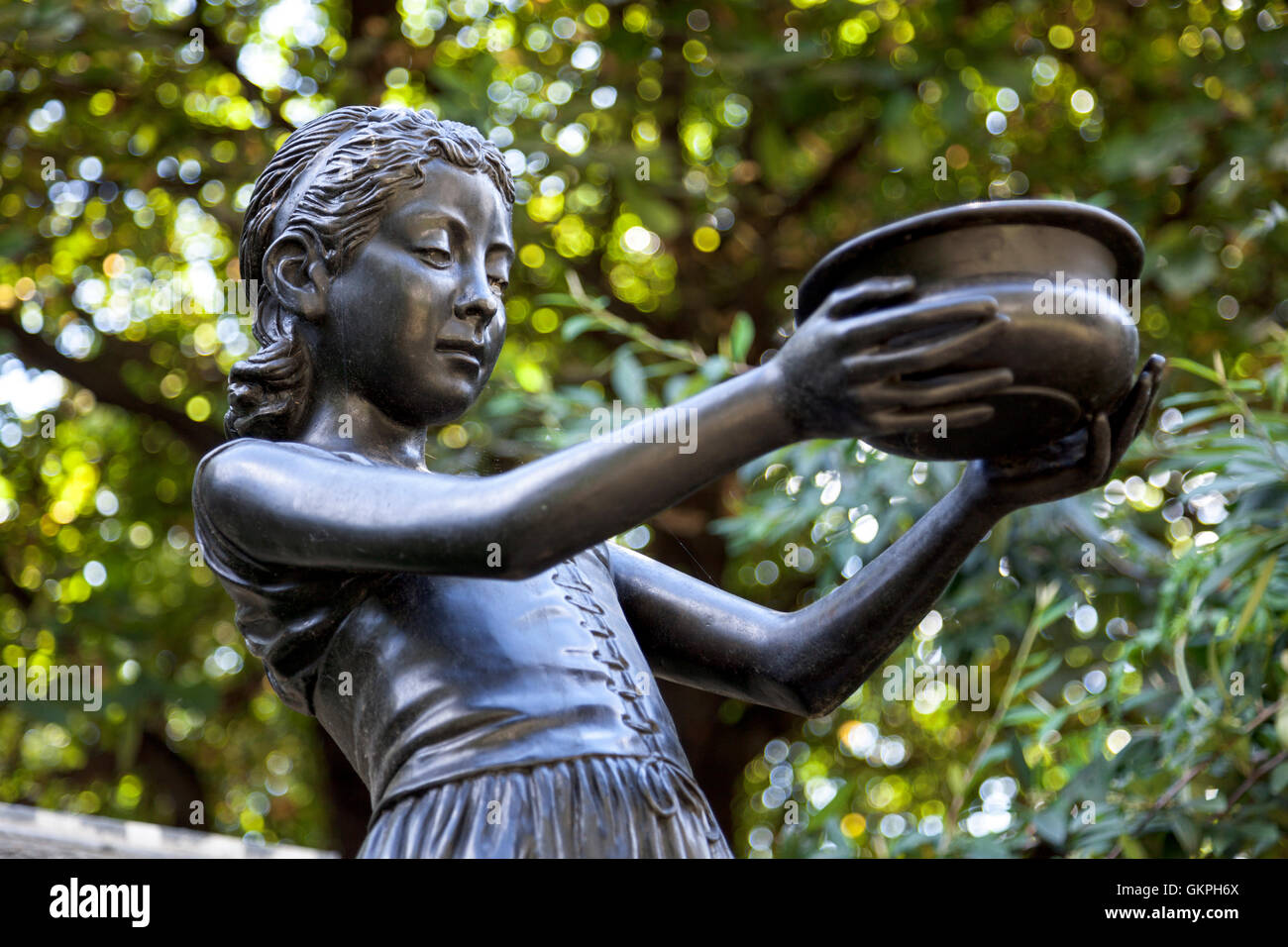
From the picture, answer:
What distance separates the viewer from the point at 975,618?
552 centimetres

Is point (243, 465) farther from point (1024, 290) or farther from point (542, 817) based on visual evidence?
point (1024, 290)

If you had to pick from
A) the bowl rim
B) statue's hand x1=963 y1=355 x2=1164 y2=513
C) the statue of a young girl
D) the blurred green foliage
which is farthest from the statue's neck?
the blurred green foliage

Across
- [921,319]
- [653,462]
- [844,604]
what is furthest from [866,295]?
[844,604]

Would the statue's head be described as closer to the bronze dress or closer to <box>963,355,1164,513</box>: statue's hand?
the bronze dress

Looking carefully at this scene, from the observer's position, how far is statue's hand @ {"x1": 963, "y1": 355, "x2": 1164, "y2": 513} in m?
2.19

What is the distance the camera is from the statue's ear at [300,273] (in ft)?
8.33

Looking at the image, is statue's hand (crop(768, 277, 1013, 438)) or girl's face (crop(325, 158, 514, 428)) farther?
girl's face (crop(325, 158, 514, 428))

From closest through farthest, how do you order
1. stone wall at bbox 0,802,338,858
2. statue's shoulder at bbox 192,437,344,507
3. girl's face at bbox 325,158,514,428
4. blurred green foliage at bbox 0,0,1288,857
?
statue's shoulder at bbox 192,437,344,507
girl's face at bbox 325,158,514,428
stone wall at bbox 0,802,338,858
blurred green foliage at bbox 0,0,1288,857

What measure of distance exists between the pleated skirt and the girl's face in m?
0.61

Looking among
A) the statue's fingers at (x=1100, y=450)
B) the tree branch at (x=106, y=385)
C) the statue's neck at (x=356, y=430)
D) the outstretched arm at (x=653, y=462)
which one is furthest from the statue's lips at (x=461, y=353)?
the tree branch at (x=106, y=385)

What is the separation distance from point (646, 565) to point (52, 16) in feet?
14.2

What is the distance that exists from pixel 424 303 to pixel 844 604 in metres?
0.79
